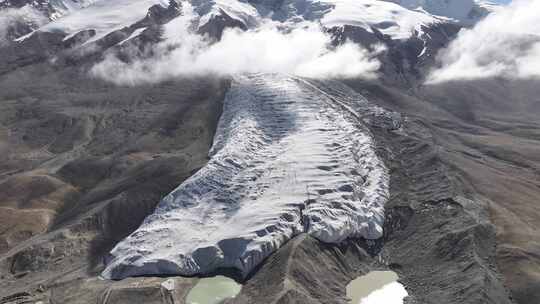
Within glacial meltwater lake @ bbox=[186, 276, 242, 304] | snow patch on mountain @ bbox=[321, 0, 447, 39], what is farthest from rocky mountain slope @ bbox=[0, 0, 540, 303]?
snow patch on mountain @ bbox=[321, 0, 447, 39]

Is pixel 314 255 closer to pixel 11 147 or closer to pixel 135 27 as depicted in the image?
pixel 11 147

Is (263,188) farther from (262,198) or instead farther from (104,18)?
(104,18)

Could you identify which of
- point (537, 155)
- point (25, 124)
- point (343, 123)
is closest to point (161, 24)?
point (25, 124)

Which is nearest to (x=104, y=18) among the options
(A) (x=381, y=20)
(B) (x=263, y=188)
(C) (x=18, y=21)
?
(C) (x=18, y=21)

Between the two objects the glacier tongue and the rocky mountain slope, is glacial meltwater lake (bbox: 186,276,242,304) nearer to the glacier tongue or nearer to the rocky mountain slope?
the rocky mountain slope

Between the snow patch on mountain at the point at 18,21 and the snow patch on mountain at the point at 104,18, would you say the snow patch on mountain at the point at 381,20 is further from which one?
the snow patch on mountain at the point at 18,21
